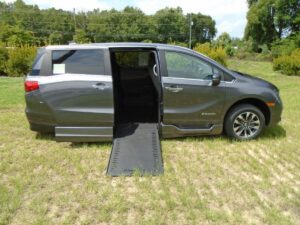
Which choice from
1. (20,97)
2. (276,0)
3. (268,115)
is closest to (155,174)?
(268,115)

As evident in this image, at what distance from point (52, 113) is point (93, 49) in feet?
4.07

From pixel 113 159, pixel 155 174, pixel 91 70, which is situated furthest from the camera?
pixel 91 70

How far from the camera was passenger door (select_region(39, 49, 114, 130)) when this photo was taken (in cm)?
475

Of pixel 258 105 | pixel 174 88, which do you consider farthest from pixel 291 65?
pixel 174 88

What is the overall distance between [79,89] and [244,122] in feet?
Result: 9.47

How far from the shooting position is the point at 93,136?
16.1 ft

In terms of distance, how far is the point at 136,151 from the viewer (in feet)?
15.0

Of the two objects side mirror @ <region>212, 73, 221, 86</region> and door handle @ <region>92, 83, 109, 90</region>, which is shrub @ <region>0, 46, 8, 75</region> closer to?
door handle @ <region>92, 83, 109, 90</region>

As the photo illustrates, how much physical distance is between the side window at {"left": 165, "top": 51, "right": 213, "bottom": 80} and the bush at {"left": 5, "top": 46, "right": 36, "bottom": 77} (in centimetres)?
1060

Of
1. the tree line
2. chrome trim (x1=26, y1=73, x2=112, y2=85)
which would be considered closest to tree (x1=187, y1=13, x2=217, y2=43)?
the tree line

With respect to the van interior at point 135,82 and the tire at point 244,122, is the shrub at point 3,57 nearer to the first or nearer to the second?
the van interior at point 135,82

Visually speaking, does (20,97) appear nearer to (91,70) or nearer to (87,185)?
(91,70)

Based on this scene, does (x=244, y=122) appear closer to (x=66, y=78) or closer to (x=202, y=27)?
(x=66, y=78)

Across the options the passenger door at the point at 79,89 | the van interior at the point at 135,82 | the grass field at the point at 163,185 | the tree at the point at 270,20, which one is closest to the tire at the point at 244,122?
the grass field at the point at 163,185
